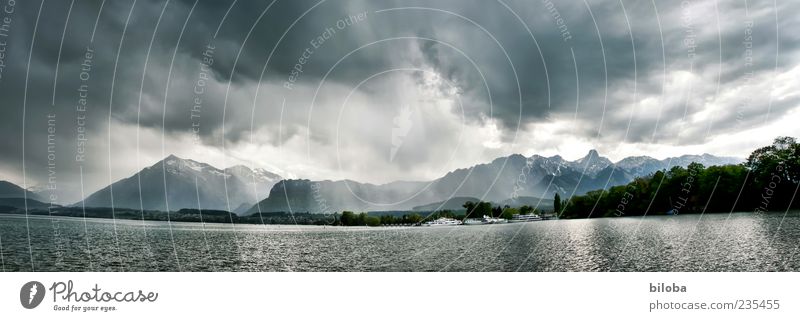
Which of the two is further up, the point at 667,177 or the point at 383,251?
the point at 667,177

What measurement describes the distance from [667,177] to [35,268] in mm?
170113

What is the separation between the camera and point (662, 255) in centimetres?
4438

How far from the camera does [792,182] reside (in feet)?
363

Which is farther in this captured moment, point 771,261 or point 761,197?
point 761,197

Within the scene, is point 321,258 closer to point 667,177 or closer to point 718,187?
point 718,187
